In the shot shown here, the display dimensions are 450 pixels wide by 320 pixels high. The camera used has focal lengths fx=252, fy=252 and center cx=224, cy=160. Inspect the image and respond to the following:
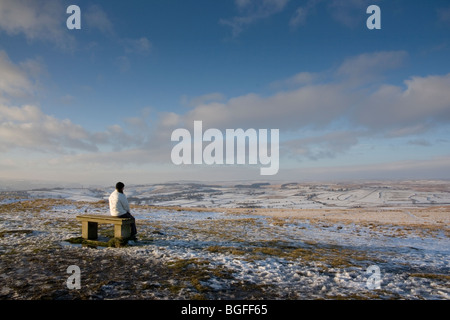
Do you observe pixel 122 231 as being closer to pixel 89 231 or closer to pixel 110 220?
pixel 110 220

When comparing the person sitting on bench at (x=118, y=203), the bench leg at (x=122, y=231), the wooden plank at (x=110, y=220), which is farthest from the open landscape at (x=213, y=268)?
the person sitting on bench at (x=118, y=203)

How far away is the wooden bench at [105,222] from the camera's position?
10.5 meters

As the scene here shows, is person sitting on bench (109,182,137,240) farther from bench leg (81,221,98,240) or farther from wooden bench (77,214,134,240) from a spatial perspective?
bench leg (81,221,98,240)

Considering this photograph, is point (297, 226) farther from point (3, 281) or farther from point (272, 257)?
point (3, 281)

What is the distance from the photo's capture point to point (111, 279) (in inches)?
270

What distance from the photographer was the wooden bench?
10.5 m

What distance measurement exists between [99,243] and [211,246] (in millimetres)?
4744

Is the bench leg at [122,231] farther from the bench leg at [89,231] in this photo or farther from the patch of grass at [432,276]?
the patch of grass at [432,276]

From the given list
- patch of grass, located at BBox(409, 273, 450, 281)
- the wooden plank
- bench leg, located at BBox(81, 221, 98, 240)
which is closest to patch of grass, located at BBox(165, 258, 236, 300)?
the wooden plank

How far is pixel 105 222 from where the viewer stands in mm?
10750

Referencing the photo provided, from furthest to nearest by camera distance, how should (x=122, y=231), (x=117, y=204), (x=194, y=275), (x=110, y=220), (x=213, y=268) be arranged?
(x=117, y=204), (x=122, y=231), (x=110, y=220), (x=213, y=268), (x=194, y=275)

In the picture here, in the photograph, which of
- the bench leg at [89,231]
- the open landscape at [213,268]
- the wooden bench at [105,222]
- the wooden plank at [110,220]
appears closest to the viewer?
the open landscape at [213,268]

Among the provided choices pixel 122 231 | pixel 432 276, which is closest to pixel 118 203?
pixel 122 231
